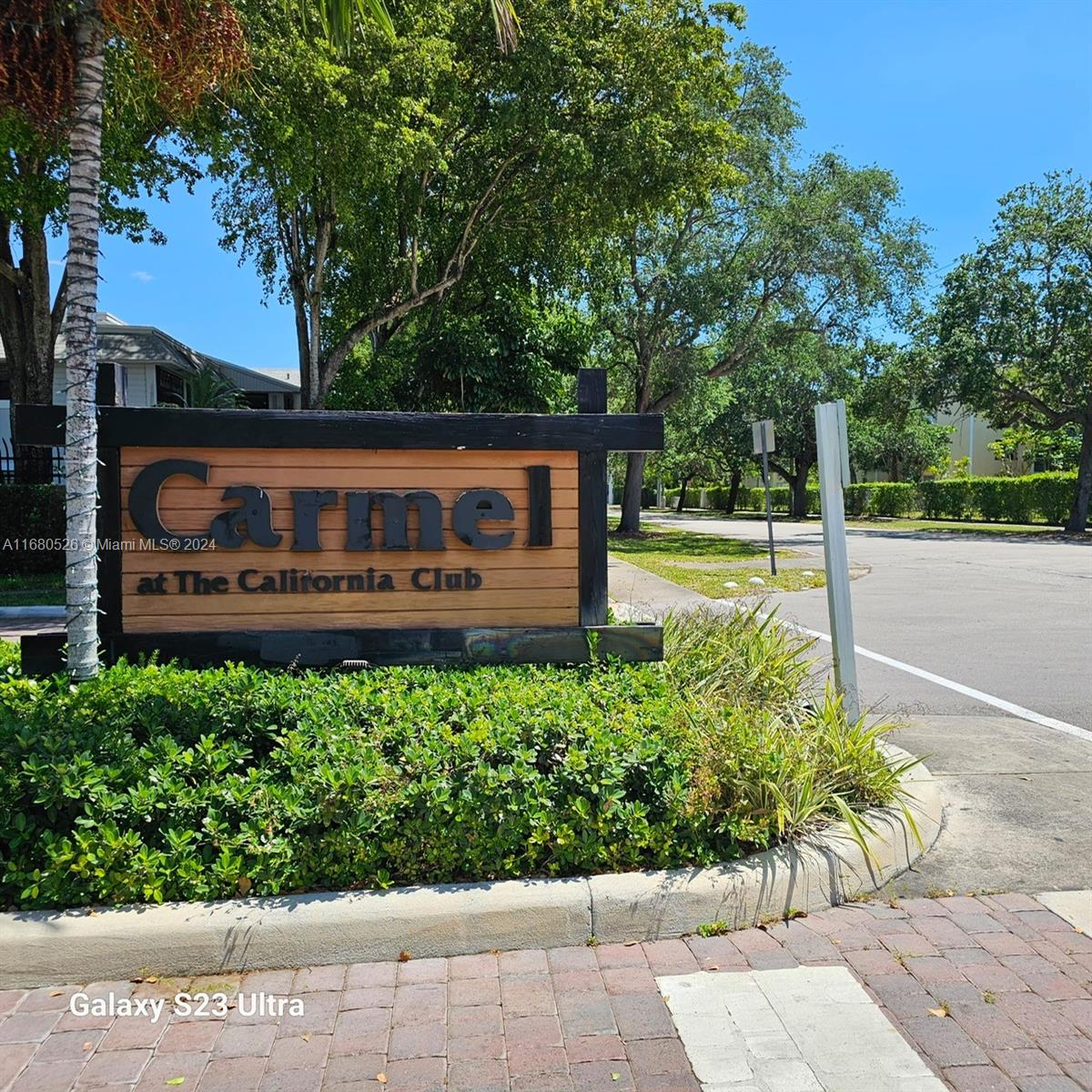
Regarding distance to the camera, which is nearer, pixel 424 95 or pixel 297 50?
pixel 297 50

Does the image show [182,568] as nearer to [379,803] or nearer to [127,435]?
[127,435]

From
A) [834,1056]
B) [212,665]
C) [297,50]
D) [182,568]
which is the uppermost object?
[297,50]

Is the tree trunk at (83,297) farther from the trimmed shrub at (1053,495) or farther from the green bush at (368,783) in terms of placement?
the trimmed shrub at (1053,495)

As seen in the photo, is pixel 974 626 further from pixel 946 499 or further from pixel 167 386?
pixel 946 499

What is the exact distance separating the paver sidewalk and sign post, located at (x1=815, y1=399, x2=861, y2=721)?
1.75m

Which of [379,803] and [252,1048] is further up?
[379,803]

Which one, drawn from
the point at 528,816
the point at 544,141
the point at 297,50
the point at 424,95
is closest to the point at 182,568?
the point at 528,816

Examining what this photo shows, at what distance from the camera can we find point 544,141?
45.2ft

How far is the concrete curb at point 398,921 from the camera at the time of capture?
115 inches

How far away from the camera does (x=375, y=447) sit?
4.84 metres

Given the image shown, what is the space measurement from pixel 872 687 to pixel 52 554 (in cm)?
1249

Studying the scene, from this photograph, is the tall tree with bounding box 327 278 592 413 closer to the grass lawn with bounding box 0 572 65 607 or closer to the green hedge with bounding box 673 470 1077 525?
the grass lawn with bounding box 0 572 65 607

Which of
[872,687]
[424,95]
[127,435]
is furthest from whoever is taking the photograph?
[424,95]

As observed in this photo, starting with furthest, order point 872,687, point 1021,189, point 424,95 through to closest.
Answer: point 1021,189, point 424,95, point 872,687
